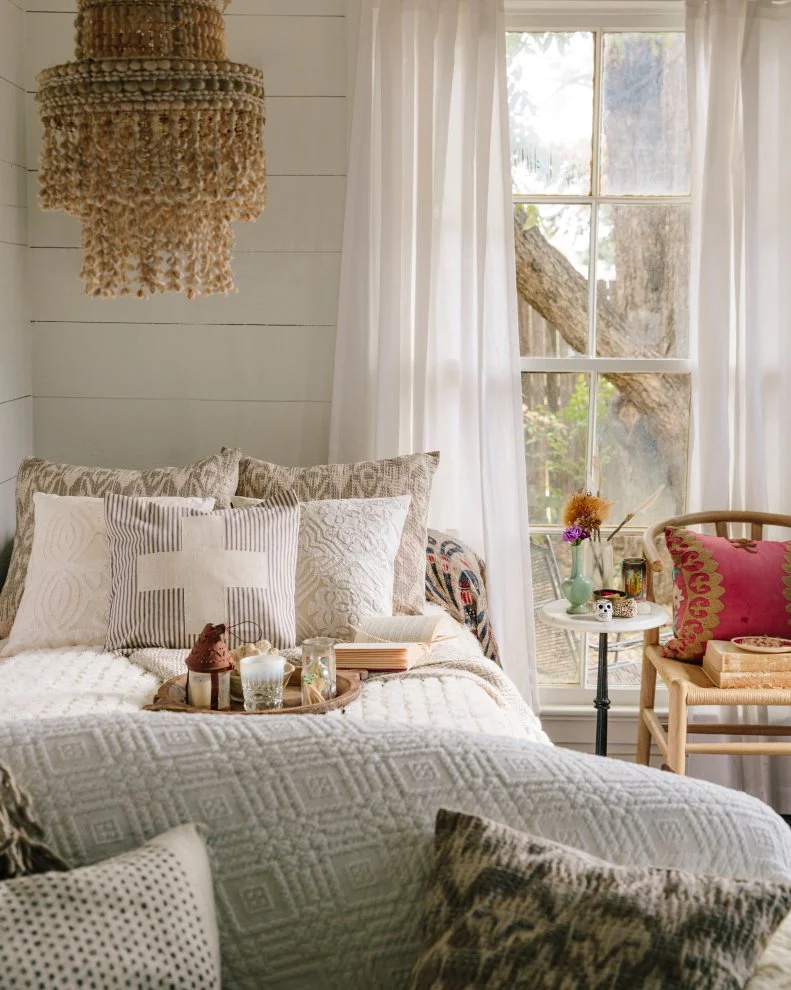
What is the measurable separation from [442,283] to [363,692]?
144 cm

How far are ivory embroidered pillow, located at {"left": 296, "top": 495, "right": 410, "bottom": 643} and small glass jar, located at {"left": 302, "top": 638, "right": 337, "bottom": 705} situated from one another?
514 mm

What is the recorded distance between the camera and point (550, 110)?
343 cm

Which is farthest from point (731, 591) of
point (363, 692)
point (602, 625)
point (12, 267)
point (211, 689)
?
point (12, 267)

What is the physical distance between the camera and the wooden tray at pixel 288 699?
2.08m

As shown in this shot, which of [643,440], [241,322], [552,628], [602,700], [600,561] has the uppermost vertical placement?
[241,322]

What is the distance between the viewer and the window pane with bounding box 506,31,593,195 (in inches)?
134

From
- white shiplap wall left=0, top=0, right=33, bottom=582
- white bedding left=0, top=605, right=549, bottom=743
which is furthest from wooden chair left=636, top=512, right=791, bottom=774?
white shiplap wall left=0, top=0, right=33, bottom=582

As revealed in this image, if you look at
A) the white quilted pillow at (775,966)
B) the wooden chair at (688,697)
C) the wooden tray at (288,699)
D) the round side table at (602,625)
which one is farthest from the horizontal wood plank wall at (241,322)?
the white quilted pillow at (775,966)

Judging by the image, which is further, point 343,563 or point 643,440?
point 643,440

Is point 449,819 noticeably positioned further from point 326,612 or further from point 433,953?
point 326,612

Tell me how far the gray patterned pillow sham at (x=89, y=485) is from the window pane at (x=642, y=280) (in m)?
1.29

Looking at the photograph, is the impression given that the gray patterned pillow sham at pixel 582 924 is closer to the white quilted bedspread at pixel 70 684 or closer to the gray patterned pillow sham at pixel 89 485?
the white quilted bedspread at pixel 70 684

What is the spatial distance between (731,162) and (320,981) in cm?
271

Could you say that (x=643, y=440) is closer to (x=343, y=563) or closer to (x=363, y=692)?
(x=343, y=563)
